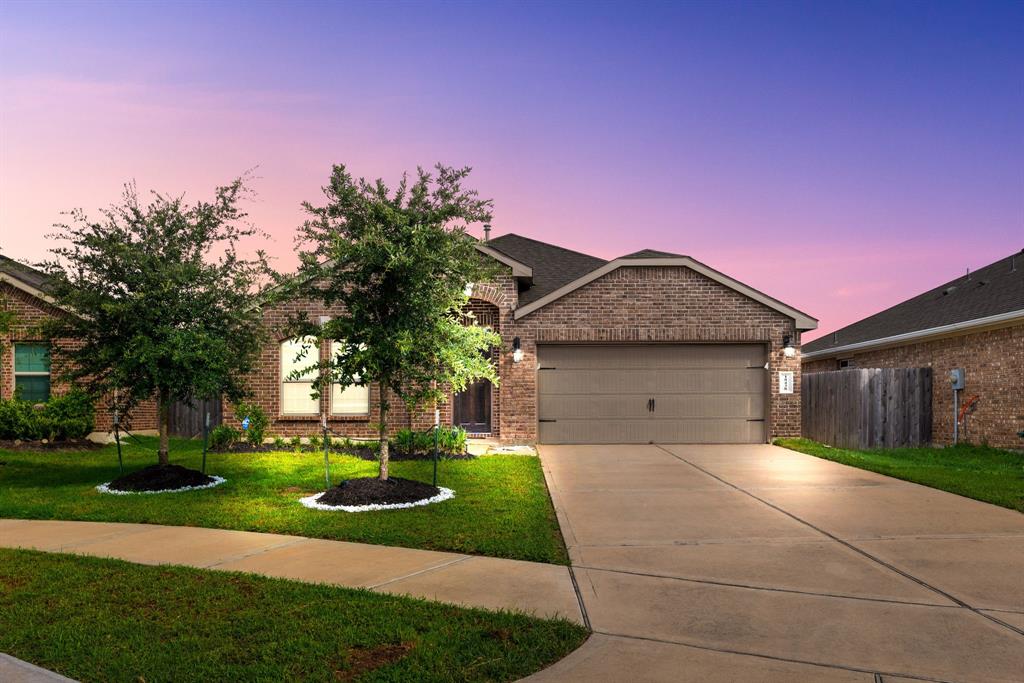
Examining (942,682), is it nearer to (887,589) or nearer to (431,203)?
(887,589)

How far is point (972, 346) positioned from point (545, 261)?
40.2ft

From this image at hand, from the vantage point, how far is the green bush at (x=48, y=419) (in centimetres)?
1656

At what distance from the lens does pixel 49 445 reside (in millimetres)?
16562

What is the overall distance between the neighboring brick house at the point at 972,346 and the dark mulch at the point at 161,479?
45.2ft

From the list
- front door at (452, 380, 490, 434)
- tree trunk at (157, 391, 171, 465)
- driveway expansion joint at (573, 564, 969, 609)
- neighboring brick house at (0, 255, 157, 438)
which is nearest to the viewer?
driveway expansion joint at (573, 564, 969, 609)

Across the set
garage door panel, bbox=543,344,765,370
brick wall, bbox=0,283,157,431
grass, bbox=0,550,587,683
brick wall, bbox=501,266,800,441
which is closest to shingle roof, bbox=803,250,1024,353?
brick wall, bbox=501,266,800,441

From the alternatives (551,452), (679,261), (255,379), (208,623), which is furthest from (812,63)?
(208,623)

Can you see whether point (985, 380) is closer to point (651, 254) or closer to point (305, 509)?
point (651, 254)

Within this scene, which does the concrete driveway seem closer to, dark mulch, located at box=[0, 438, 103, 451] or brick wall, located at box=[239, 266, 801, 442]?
brick wall, located at box=[239, 266, 801, 442]

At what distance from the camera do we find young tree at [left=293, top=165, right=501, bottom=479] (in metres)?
9.05

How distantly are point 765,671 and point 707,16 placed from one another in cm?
1388

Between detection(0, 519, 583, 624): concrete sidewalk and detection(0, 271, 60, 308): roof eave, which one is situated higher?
detection(0, 271, 60, 308): roof eave

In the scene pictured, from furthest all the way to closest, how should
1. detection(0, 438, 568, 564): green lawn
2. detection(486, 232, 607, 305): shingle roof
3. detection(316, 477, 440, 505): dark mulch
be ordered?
1. detection(486, 232, 607, 305): shingle roof
2. detection(316, 477, 440, 505): dark mulch
3. detection(0, 438, 568, 564): green lawn

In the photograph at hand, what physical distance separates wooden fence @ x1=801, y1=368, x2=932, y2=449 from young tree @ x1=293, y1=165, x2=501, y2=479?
10964 mm
